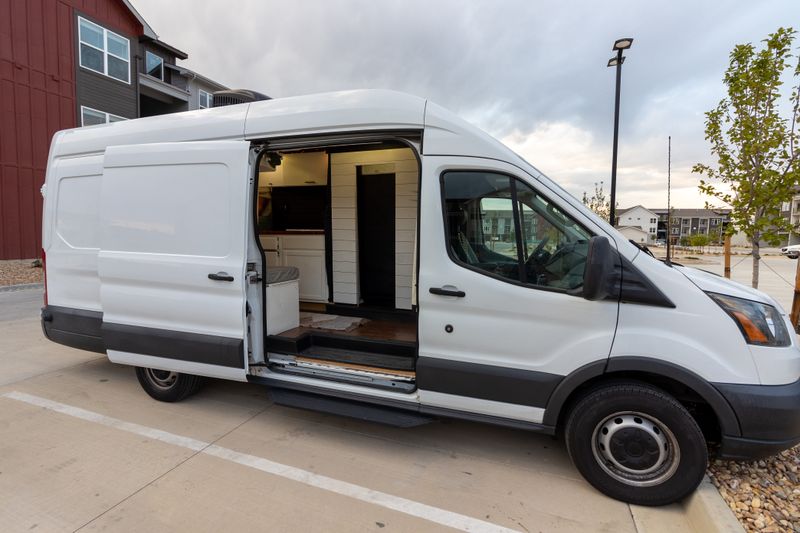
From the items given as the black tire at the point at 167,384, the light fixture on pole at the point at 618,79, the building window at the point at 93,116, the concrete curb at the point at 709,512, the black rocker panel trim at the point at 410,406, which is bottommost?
the concrete curb at the point at 709,512

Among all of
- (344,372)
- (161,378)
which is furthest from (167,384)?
(344,372)

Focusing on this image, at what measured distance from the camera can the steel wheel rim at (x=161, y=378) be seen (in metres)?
3.92

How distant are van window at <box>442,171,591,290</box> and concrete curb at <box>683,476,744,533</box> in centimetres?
141

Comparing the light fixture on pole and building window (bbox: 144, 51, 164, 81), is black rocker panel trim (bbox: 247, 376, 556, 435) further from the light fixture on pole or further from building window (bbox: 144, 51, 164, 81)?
building window (bbox: 144, 51, 164, 81)

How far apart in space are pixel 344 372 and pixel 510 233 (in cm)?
171

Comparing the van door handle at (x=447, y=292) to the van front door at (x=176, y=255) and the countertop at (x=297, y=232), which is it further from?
the countertop at (x=297, y=232)

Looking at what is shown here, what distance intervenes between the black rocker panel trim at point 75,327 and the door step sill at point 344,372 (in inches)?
68.4

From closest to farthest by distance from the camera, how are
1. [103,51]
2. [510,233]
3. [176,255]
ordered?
1. [510,233]
2. [176,255]
3. [103,51]

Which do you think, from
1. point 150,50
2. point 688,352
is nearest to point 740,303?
point 688,352

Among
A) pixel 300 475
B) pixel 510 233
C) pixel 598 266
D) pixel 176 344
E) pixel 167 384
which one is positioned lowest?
pixel 300 475

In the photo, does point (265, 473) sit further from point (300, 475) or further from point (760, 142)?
point (760, 142)

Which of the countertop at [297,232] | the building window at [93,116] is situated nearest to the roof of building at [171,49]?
the building window at [93,116]

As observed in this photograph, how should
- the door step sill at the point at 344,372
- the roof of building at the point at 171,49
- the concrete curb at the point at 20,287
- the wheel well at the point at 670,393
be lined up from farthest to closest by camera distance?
the roof of building at the point at 171,49, the concrete curb at the point at 20,287, the door step sill at the point at 344,372, the wheel well at the point at 670,393

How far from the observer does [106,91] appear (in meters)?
16.7
